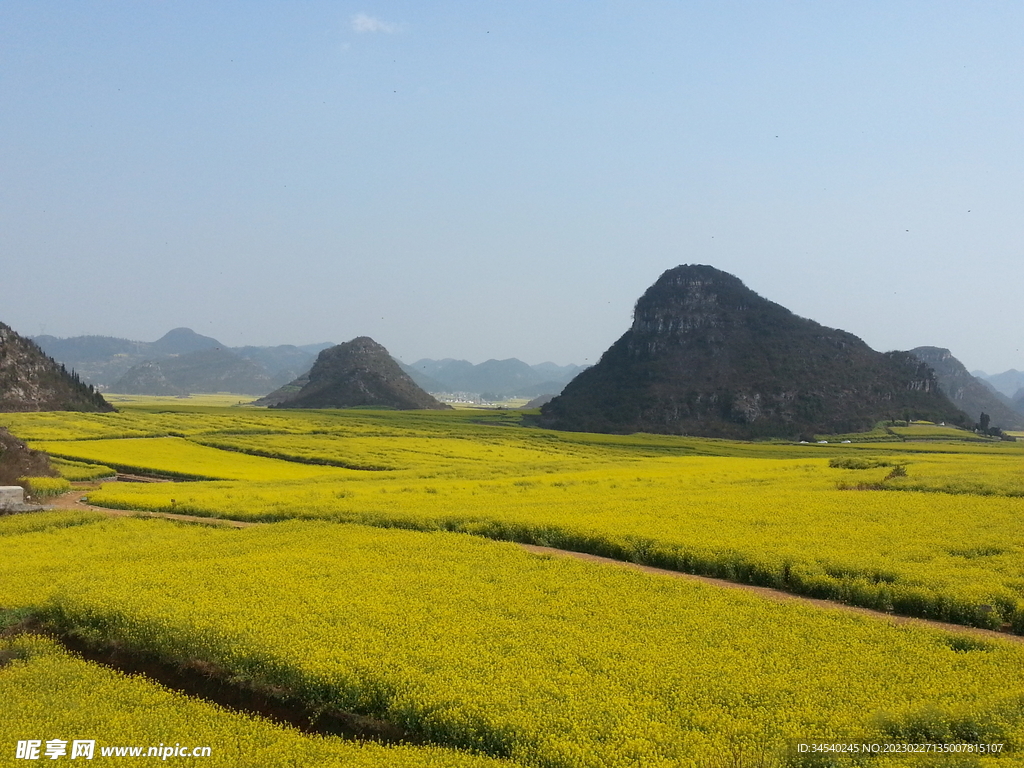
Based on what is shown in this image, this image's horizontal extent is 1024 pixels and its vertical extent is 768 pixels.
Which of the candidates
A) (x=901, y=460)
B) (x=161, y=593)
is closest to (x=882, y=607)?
(x=161, y=593)

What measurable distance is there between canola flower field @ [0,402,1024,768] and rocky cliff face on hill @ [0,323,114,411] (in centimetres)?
8803

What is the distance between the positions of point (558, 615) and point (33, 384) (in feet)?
392

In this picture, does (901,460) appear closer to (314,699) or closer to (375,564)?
(375,564)

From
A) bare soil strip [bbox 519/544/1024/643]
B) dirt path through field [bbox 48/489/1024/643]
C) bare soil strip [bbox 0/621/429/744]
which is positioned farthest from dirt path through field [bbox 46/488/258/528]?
bare soil strip [bbox 519/544/1024/643]

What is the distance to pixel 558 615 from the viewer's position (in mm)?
14352

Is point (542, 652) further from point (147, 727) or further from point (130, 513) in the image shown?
point (130, 513)

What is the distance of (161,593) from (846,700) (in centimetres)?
1432

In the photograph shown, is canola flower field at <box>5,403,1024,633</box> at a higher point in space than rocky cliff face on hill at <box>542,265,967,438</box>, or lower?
lower

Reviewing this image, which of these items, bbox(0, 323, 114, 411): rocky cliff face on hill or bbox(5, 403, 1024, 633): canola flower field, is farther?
bbox(0, 323, 114, 411): rocky cliff face on hill

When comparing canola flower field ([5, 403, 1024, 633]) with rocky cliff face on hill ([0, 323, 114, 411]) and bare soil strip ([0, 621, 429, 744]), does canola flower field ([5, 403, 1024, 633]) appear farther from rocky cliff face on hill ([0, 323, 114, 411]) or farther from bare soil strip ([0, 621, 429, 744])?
rocky cliff face on hill ([0, 323, 114, 411])

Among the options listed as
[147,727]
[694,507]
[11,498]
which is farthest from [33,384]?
[147,727]

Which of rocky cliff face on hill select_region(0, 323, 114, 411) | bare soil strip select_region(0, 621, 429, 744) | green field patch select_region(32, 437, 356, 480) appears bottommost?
green field patch select_region(32, 437, 356, 480)

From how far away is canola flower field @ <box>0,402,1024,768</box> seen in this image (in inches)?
374

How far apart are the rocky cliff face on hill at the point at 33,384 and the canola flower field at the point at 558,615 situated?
88.0 meters
